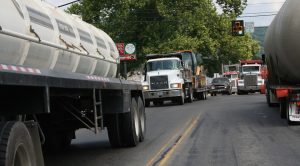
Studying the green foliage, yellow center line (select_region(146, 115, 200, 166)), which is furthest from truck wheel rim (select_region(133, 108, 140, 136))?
the green foliage

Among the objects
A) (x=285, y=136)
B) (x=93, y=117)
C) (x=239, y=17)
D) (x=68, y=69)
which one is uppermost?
(x=239, y=17)

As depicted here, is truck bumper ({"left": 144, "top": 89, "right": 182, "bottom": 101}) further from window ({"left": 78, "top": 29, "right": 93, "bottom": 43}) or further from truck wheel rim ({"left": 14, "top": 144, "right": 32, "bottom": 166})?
truck wheel rim ({"left": 14, "top": 144, "right": 32, "bottom": 166})

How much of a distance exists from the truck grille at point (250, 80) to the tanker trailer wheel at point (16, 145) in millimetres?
45886

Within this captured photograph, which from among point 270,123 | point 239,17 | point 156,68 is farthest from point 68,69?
point 239,17

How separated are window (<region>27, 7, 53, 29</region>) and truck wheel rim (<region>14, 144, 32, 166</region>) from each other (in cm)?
218

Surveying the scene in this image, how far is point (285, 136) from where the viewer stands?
1398 cm

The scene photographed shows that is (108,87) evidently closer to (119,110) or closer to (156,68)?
(119,110)

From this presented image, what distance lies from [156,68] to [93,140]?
1962 cm

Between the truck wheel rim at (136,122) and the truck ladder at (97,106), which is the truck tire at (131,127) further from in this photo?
the truck ladder at (97,106)

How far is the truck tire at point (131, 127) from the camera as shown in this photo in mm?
11961

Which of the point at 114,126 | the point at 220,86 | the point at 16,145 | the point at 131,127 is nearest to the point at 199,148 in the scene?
the point at 131,127

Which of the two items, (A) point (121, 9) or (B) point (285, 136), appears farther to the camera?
(A) point (121, 9)

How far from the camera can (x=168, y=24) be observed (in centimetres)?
5300

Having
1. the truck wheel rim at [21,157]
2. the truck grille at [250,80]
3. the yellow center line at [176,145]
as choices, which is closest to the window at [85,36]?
the yellow center line at [176,145]
